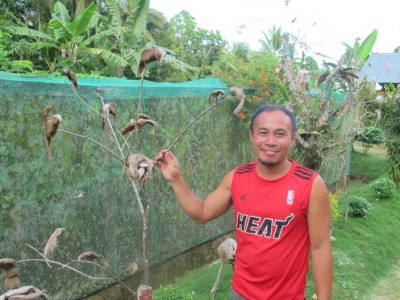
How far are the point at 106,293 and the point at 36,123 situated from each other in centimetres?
181

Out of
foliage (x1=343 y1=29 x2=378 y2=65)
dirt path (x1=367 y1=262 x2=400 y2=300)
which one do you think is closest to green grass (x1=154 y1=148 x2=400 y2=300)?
dirt path (x1=367 y1=262 x2=400 y2=300)

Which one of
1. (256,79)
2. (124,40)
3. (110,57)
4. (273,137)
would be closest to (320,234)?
(273,137)

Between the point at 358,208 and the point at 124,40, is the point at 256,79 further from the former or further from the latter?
the point at 124,40

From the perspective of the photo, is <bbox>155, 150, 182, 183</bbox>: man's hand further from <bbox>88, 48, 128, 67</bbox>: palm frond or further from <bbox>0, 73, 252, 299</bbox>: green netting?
<bbox>88, 48, 128, 67</bbox>: palm frond

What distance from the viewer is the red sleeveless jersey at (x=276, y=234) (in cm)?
178

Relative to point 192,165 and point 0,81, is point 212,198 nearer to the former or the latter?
point 0,81

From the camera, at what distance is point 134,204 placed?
4059 millimetres

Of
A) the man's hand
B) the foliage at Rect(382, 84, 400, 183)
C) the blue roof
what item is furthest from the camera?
the blue roof

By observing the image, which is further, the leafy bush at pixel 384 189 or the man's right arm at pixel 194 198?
the leafy bush at pixel 384 189

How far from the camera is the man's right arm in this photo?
1.92 metres

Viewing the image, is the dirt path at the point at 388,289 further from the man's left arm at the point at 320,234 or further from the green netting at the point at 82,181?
the man's left arm at the point at 320,234

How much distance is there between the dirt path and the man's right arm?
337 cm

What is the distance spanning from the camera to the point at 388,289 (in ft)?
15.5

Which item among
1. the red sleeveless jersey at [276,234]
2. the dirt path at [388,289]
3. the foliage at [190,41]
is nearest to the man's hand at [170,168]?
the red sleeveless jersey at [276,234]
